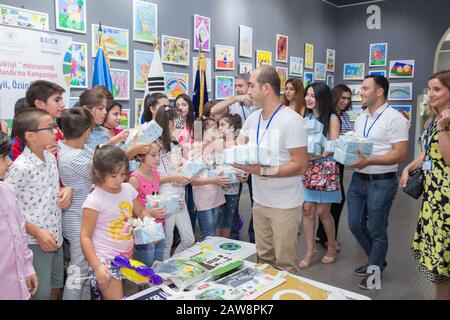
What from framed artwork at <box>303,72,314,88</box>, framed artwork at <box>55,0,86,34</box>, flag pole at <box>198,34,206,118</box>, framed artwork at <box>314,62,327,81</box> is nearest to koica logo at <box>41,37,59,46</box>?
framed artwork at <box>55,0,86,34</box>

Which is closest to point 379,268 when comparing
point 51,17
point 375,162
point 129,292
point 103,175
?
point 375,162

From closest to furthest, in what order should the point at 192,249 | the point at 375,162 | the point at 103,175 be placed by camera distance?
1. the point at 103,175
2. the point at 192,249
3. the point at 375,162

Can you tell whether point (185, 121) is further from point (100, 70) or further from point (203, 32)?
point (203, 32)

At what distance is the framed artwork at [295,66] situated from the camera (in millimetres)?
7910

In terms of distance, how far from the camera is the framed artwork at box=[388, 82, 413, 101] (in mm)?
8405

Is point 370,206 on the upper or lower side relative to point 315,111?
lower

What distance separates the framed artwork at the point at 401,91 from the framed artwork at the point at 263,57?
3.28m

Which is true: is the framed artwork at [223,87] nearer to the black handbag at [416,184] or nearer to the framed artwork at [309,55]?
the framed artwork at [309,55]

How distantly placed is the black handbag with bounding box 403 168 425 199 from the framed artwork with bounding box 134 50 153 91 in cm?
358

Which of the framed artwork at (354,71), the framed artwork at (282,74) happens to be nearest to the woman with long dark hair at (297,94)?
the framed artwork at (282,74)

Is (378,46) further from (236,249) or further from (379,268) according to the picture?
(236,249)

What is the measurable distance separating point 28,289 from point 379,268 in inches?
103

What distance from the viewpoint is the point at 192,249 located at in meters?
2.28

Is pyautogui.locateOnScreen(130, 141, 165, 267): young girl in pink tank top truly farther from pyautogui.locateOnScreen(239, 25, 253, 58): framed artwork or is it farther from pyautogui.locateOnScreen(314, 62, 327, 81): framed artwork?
pyautogui.locateOnScreen(314, 62, 327, 81): framed artwork
